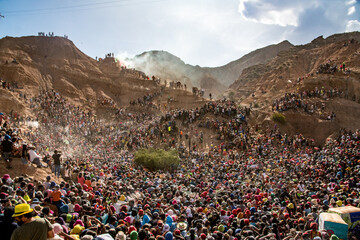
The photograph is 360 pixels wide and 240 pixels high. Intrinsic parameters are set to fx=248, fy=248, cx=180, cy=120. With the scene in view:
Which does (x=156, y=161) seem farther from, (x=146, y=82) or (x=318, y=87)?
(x=146, y=82)

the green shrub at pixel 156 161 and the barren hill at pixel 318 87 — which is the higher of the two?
the barren hill at pixel 318 87

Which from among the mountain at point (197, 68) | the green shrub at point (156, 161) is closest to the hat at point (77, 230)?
the green shrub at point (156, 161)

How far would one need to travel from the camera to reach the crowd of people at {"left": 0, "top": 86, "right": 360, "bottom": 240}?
625cm

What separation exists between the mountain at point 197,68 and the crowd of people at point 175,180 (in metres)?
43.5

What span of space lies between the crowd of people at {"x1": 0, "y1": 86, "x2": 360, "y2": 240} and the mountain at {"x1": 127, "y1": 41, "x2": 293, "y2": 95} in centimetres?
4352

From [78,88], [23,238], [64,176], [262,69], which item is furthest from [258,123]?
[262,69]

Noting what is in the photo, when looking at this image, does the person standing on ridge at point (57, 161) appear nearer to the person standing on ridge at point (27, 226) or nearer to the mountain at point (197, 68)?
the person standing on ridge at point (27, 226)

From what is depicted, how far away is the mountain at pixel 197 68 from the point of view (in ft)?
262

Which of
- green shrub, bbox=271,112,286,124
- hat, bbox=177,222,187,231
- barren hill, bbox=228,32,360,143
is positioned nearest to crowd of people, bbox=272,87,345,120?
barren hill, bbox=228,32,360,143

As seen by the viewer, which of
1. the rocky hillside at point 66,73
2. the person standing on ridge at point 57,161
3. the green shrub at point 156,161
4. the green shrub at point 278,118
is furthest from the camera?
the rocky hillside at point 66,73

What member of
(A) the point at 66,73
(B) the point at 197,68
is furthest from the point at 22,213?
(B) the point at 197,68

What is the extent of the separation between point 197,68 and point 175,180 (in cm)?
8334

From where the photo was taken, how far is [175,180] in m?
16.4

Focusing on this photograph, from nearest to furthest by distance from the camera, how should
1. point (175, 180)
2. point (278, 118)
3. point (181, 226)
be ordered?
point (181, 226) < point (175, 180) < point (278, 118)
